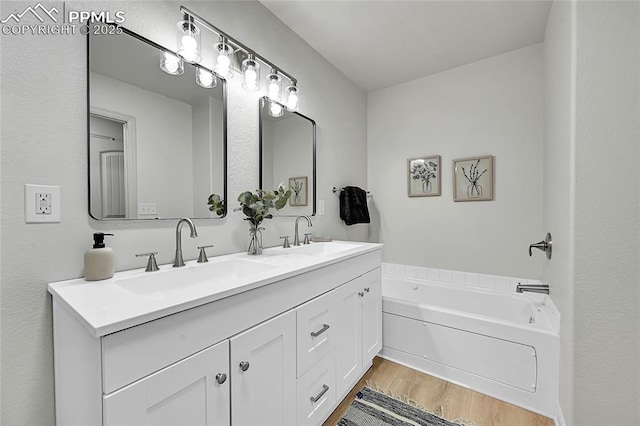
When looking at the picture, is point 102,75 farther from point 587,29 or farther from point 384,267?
point 384,267

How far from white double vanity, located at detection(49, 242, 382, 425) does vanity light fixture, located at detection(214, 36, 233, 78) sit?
1.00m

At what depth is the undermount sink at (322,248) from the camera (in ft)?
5.91

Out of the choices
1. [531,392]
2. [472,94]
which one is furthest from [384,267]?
[472,94]

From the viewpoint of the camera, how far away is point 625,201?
3.85 ft

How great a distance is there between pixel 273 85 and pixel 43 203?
132cm

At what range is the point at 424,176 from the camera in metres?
2.71

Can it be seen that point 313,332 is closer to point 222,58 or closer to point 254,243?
point 254,243

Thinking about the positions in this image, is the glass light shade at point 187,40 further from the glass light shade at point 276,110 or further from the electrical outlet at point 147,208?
the electrical outlet at point 147,208

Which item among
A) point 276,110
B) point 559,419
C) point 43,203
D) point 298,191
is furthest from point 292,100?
point 559,419

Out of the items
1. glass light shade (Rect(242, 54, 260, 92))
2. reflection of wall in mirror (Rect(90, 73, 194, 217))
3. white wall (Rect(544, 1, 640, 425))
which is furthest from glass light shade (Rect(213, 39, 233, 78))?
white wall (Rect(544, 1, 640, 425))

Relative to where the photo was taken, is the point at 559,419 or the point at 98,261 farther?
the point at 559,419

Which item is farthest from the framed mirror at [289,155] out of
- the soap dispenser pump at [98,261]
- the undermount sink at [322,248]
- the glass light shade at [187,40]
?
the soap dispenser pump at [98,261]

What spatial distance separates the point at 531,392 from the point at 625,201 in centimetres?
119

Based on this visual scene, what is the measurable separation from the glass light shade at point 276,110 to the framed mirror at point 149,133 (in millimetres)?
378
